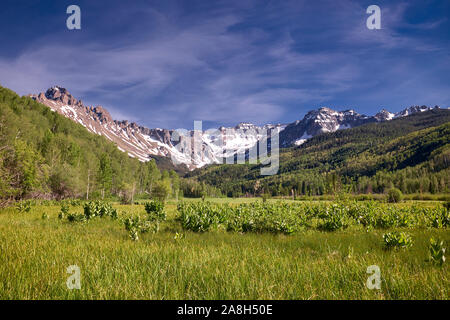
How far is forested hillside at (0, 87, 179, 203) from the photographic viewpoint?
20375mm

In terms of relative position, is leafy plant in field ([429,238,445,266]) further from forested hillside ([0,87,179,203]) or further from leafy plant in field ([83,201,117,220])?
forested hillside ([0,87,179,203])

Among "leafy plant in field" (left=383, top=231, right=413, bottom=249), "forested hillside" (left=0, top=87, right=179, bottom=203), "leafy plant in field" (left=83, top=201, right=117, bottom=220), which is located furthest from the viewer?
"forested hillside" (left=0, top=87, right=179, bottom=203)

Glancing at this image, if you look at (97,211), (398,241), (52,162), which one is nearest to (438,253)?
(398,241)

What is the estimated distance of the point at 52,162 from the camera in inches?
2003

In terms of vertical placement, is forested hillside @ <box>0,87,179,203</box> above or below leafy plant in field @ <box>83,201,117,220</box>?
above

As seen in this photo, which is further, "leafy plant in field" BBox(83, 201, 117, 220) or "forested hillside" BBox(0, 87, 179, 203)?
"forested hillside" BBox(0, 87, 179, 203)

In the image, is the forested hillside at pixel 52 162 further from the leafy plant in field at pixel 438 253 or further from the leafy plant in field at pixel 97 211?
the leafy plant in field at pixel 438 253

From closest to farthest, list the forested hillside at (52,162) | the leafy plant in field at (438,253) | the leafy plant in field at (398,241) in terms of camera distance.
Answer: the leafy plant in field at (438,253)
the leafy plant in field at (398,241)
the forested hillside at (52,162)

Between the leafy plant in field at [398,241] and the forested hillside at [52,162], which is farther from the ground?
the forested hillside at [52,162]

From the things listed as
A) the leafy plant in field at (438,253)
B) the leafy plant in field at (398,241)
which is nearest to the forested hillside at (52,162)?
the leafy plant in field at (398,241)

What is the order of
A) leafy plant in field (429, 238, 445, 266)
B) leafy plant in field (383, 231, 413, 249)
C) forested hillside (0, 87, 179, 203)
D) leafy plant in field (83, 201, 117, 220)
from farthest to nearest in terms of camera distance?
forested hillside (0, 87, 179, 203)
leafy plant in field (83, 201, 117, 220)
leafy plant in field (383, 231, 413, 249)
leafy plant in field (429, 238, 445, 266)

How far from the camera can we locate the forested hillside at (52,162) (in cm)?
2038

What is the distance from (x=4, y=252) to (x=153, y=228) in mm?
5052

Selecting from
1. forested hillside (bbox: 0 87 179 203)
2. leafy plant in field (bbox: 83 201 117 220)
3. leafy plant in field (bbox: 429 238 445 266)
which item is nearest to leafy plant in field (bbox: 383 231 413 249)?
leafy plant in field (bbox: 429 238 445 266)
